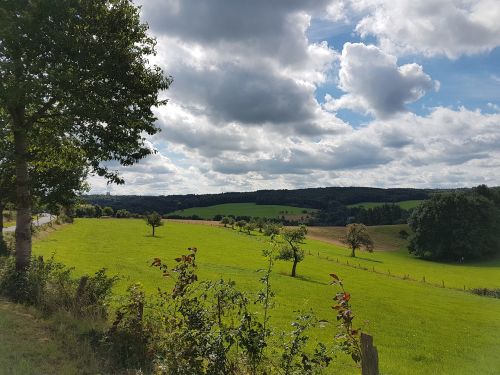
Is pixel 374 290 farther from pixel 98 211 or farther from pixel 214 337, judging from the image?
pixel 98 211

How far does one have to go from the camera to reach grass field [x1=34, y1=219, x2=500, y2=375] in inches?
1054

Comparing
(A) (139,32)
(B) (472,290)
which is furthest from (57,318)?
(B) (472,290)

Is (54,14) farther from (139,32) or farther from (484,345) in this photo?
(484,345)

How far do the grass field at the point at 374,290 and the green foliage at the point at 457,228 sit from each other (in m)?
7.80

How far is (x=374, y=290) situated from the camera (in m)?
56.6

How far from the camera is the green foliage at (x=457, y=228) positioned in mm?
110625

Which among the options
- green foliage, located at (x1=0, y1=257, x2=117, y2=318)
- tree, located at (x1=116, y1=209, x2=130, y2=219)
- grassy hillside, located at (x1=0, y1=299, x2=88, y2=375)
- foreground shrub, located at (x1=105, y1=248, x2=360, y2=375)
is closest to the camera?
foreground shrub, located at (x1=105, y1=248, x2=360, y2=375)

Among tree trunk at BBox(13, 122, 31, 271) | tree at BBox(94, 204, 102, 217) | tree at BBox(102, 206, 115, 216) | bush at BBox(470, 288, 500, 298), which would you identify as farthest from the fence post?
tree at BBox(102, 206, 115, 216)

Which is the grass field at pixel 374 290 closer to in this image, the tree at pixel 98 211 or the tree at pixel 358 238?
the tree at pixel 358 238

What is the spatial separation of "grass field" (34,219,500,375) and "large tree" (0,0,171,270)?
6.20m

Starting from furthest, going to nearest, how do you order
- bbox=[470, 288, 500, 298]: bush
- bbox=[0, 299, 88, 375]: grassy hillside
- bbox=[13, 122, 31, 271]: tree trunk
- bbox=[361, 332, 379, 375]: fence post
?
1. bbox=[470, 288, 500, 298]: bush
2. bbox=[13, 122, 31, 271]: tree trunk
3. bbox=[0, 299, 88, 375]: grassy hillside
4. bbox=[361, 332, 379, 375]: fence post

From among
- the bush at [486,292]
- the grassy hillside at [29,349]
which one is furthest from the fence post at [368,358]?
the bush at [486,292]

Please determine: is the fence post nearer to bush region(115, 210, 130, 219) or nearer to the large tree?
the large tree

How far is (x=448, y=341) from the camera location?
1209 inches
